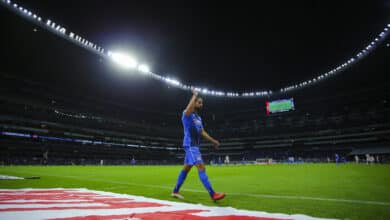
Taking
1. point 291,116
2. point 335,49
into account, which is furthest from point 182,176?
point 291,116

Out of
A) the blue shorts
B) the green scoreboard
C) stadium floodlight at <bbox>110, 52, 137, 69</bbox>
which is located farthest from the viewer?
the green scoreboard

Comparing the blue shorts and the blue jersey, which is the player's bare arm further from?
the blue shorts

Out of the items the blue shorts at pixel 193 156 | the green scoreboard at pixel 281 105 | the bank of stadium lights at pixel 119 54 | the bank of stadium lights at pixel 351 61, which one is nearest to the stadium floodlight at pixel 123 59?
the bank of stadium lights at pixel 119 54

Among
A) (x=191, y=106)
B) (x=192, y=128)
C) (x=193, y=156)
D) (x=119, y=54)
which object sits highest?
(x=119, y=54)

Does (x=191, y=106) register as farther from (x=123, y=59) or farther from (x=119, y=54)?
(x=123, y=59)

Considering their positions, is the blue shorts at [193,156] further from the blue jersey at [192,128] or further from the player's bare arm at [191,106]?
the player's bare arm at [191,106]

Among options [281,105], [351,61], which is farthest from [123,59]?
[281,105]

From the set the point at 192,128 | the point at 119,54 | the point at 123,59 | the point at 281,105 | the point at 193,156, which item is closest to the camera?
the point at 193,156

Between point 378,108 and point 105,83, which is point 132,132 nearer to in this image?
point 105,83

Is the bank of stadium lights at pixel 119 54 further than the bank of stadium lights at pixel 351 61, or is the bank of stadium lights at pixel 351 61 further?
the bank of stadium lights at pixel 351 61

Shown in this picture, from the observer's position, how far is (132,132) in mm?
77688

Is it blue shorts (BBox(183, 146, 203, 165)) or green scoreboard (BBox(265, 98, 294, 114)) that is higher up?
green scoreboard (BBox(265, 98, 294, 114))

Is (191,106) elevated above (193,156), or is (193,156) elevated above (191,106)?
(191,106)

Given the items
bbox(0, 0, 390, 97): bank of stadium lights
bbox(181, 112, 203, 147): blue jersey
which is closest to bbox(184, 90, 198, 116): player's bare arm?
bbox(181, 112, 203, 147): blue jersey
